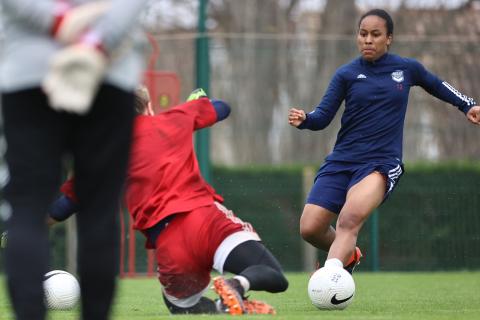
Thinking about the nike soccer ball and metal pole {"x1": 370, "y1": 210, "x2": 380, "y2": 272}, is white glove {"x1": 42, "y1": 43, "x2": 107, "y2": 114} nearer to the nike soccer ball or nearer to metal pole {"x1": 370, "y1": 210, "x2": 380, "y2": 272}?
the nike soccer ball

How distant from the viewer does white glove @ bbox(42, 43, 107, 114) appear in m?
3.40

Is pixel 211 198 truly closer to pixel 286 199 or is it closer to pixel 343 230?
pixel 343 230

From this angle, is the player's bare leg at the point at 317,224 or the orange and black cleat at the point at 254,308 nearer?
the orange and black cleat at the point at 254,308

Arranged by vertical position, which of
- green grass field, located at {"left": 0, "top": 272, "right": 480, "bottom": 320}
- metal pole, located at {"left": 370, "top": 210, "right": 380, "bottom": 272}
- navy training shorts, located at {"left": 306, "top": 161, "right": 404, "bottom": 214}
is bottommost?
metal pole, located at {"left": 370, "top": 210, "right": 380, "bottom": 272}

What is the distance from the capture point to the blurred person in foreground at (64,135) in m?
3.61

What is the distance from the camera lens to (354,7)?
49.4 ft

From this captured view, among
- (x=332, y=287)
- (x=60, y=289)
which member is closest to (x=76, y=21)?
(x=332, y=287)

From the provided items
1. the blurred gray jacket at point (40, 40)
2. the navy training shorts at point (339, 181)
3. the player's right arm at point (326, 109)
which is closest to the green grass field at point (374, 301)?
the navy training shorts at point (339, 181)

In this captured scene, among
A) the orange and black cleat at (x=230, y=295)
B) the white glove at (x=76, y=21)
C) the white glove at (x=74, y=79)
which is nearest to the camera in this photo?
the white glove at (x=74, y=79)

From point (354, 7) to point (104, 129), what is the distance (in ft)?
38.3

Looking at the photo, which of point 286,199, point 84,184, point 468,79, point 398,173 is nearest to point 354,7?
point 468,79

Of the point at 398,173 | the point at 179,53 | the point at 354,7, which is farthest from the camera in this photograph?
the point at 354,7

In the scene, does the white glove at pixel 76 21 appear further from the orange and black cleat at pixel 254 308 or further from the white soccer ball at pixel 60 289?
the white soccer ball at pixel 60 289

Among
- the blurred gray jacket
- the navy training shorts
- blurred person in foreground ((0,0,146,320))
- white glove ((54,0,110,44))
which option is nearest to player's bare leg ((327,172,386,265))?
the navy training shorts
